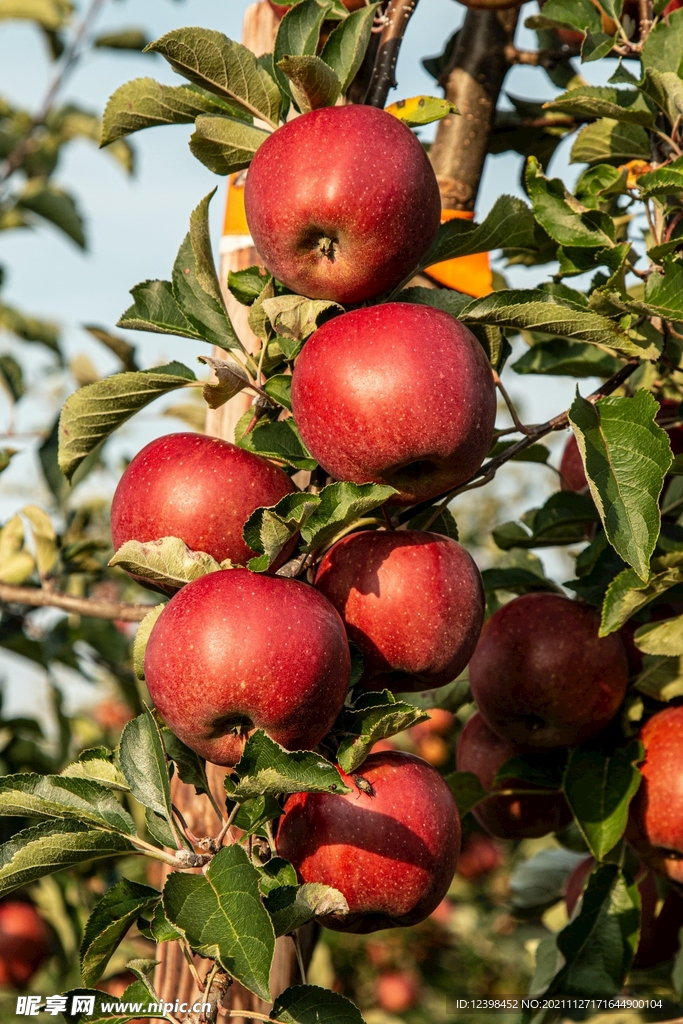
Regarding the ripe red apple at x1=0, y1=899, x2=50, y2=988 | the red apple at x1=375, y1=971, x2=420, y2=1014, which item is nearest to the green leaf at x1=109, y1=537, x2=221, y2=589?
the ripe red apple at x1=0, y1=899, x2=50, y2=988

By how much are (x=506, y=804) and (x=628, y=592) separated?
501 millimetres

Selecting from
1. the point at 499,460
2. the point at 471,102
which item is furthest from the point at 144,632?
the point at 471,102

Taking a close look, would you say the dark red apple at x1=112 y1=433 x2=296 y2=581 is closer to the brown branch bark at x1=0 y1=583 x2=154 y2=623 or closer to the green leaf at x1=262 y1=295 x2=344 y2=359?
the green leaf at x1=262 y1=295 x2=344 y2=359

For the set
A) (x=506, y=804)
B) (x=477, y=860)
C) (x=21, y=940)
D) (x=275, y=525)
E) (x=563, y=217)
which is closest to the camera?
(x=275, y=525)

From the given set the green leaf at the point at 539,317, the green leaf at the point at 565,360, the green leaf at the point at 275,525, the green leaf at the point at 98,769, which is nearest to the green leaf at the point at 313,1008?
the green leaf at the point at 98,769

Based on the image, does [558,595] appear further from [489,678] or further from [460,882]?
[460,882]

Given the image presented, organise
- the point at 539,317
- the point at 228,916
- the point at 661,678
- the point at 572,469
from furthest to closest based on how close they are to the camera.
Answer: the point at 572,469, the point at 661,678, the point at 539,317, the point at 228,916

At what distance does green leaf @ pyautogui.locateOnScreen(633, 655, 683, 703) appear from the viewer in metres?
1.47

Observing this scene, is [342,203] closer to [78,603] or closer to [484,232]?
[484,232]

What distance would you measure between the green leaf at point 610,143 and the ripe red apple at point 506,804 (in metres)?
0.94

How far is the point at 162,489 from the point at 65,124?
3.89m

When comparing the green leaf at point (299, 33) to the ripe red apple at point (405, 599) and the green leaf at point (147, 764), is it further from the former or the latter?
the green leaf at point (147, 764)

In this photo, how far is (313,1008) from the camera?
3.19 ft

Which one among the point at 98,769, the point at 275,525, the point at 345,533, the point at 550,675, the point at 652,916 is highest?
the point at 275,525
